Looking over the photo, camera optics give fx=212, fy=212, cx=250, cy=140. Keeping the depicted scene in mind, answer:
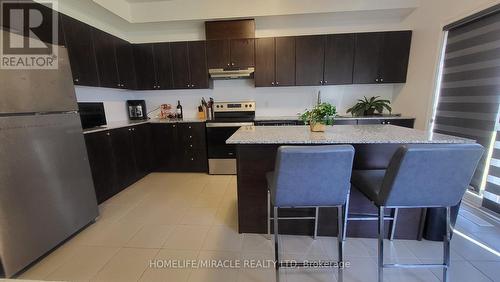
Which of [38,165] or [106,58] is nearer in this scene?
[38,165]

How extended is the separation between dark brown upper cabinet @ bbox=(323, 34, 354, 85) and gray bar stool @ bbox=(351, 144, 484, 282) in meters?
2.64

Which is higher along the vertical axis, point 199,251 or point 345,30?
point 345,30

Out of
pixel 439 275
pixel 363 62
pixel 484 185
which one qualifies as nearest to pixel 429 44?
pixel 363 62

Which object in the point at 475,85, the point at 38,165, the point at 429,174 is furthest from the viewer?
the point at 475,85

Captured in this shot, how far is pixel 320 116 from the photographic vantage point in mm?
1895

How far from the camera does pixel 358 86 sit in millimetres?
3811

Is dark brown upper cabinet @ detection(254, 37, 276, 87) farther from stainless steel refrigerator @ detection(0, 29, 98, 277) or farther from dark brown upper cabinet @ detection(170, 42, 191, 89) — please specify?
stainless steel refrigerator @ detection(0, 29, 98, 277)

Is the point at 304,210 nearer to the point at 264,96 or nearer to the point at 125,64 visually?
the point at 264,96

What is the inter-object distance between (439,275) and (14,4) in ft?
13.1

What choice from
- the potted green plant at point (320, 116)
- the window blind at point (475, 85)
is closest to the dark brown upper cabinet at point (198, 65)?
the potted green plant at point (320, 116)

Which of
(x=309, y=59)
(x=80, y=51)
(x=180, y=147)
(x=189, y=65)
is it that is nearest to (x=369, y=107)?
(x=309, y=59)

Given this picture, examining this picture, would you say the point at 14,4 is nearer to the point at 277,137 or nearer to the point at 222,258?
the point at 277,137

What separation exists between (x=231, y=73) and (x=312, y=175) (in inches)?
109

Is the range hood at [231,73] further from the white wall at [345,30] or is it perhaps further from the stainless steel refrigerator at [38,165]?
the stainless steel refrigerator at [38,165]
